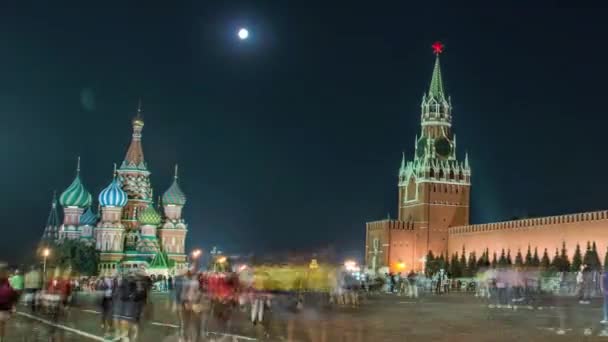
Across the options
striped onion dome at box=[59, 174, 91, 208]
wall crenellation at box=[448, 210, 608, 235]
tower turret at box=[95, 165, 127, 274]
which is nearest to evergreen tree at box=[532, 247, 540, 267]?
wall crenellation at box=[448, 210, 608, 235]

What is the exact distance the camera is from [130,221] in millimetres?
67312

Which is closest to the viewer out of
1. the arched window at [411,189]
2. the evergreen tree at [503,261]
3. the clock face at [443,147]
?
the evergreen tree at [503,261]

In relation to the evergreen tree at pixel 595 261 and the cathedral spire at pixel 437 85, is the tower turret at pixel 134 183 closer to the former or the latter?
the cathedral spire at pixel 437 85

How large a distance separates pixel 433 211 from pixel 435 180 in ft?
9.98

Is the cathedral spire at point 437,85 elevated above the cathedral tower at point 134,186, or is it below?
above

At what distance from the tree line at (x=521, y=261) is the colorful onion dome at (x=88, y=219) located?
2742cm

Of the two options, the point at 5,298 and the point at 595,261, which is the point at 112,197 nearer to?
the point at 595,261

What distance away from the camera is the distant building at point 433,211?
72.1m

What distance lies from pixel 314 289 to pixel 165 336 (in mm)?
16043

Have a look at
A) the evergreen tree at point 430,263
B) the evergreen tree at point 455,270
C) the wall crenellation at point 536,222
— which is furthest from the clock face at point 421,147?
the evergreen tree at point 455,270

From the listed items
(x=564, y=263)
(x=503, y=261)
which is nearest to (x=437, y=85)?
(x=503, y=261)

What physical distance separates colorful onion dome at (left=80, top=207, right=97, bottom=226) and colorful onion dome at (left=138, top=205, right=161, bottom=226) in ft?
13.5

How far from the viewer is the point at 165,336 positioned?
13523mm

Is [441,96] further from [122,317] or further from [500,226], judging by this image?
[122,317]
